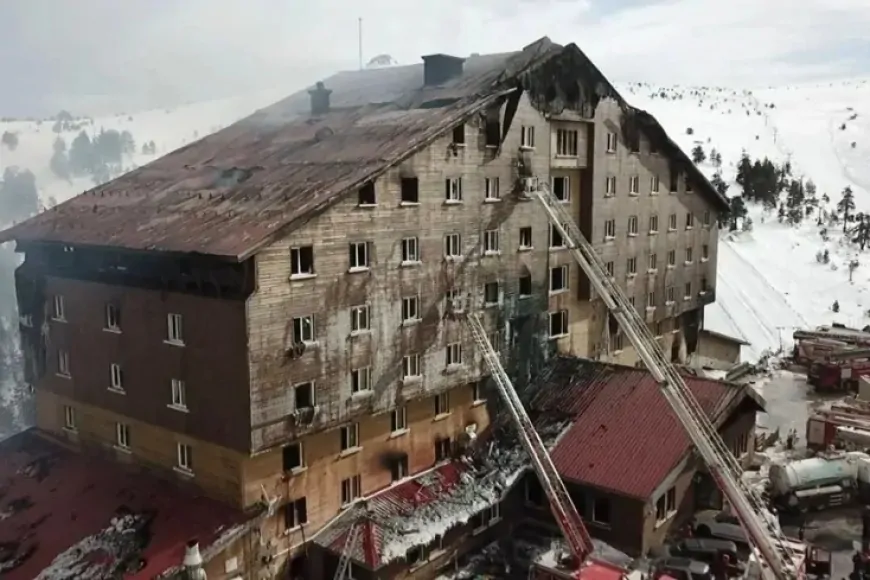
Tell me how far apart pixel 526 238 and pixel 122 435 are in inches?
591

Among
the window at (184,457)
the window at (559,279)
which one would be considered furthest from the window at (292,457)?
the window at (559,279)

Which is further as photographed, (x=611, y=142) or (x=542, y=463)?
(x=611, y=142)

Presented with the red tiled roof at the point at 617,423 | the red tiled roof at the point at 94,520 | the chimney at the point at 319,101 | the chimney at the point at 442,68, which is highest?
the chimney at the point at 442,68

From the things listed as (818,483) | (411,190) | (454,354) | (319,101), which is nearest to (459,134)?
(411,190)

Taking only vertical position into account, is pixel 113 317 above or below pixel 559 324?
above

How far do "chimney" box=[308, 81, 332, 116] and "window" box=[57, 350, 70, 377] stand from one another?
13.0 meters

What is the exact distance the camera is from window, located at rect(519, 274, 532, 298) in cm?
2866

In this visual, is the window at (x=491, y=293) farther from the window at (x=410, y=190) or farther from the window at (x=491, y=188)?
the window at (x=410, y=190)

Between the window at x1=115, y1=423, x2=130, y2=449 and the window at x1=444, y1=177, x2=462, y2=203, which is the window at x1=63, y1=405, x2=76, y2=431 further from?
the window at x1=444, y1=177, x2=462, y2=203

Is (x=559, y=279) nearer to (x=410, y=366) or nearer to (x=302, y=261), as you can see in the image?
(x=410, y=366)

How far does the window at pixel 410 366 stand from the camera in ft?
79.8

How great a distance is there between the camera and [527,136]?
92.4 ft

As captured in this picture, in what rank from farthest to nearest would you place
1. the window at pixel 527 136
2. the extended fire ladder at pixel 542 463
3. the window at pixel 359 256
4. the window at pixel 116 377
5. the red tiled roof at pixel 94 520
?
the window at pixel 527 136 < the window at pixel 116 377 < the window at pixel 359 256 < the extended fire ladder at pixel 542 463 < the red tiled roof at pixel 94 520

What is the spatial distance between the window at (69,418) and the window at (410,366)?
36.2 feet
